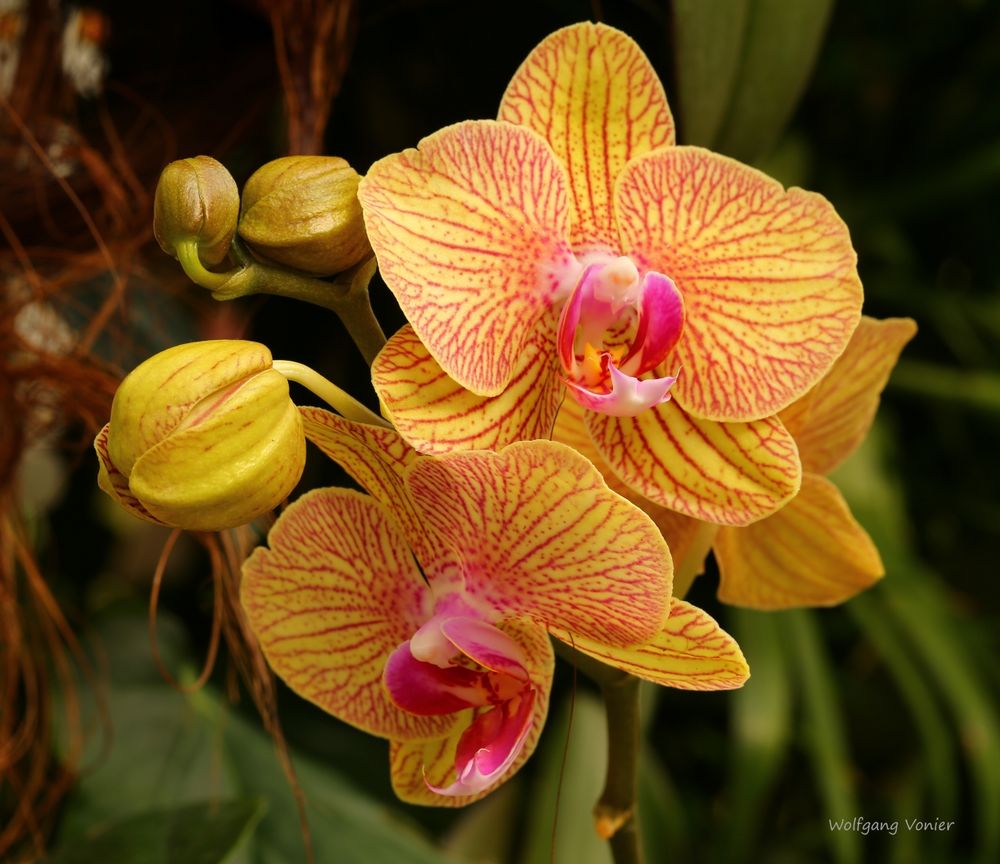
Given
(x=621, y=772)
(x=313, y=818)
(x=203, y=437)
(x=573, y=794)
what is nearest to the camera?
(x=203, y=437)

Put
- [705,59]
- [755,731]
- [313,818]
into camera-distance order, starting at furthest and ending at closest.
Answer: [755,731] → [313,818] → [705,59]

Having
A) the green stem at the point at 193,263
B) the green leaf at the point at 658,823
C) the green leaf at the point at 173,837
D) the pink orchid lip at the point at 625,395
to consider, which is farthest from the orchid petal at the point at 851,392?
the green leaf at the point at 658,823

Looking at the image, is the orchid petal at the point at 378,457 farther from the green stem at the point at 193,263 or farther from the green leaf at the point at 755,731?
the green leaf at the point at 755,731

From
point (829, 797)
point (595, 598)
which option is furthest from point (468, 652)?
point (829, 797)

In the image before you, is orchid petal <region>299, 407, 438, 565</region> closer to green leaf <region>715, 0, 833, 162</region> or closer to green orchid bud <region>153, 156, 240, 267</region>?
green orchid bud <region>153, 156, 240, 267</region>

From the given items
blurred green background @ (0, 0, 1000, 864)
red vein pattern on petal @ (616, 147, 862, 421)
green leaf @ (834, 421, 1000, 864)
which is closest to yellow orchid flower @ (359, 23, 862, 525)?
red vein pattern on petal @ (616, 147, 862, 421)

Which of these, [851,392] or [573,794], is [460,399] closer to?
[851,392]

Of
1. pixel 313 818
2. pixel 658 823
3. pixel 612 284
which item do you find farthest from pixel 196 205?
pixel 658 823
